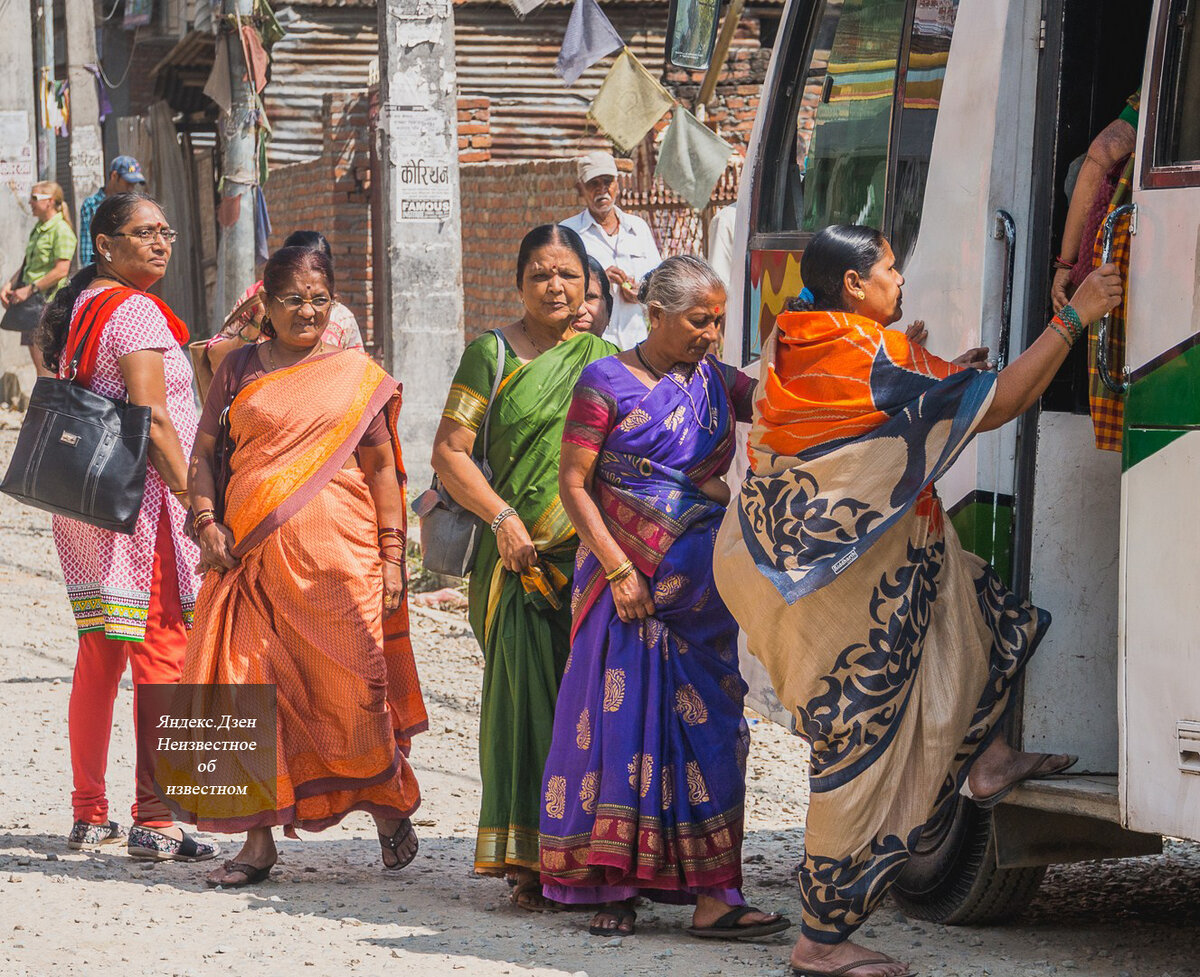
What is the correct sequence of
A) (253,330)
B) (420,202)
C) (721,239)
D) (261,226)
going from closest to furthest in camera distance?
(253,330) → (721,239) → (420,202) → (261,226)

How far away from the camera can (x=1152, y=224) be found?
339cm

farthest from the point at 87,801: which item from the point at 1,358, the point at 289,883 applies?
the point at 1,358

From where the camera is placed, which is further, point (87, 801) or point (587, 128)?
point (587, 128)

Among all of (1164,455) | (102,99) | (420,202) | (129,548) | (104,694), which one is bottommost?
(104,694)

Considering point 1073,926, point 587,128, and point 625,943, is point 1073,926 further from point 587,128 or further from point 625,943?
point 587,128

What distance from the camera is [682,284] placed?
167 inches

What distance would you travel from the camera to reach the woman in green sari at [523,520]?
456 cm

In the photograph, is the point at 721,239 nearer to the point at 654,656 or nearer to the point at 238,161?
the point at 238,161

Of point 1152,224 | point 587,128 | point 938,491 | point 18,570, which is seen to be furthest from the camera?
point 587,128

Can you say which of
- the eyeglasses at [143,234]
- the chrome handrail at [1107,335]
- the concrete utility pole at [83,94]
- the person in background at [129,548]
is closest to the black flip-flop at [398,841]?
the person in background at [129,548]

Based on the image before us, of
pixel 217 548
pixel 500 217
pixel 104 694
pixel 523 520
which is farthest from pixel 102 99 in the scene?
pixel 523 520

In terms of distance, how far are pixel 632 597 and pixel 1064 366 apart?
1.11 meters

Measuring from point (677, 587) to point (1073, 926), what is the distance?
1.29 meters

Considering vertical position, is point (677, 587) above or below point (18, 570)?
above
